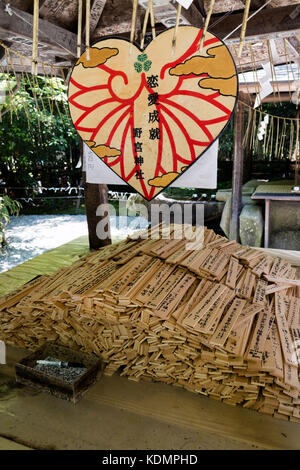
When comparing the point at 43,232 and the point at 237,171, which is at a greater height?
the point at 237,171

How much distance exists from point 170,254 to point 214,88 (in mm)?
1863

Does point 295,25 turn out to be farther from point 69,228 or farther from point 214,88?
point 69,228

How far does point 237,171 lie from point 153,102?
18.6 feet

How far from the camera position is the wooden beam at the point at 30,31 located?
3.69 meters

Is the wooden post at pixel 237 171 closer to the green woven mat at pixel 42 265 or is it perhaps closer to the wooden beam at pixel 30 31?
the green woven mat at pixel 42 265

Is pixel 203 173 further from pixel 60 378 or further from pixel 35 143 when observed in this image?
pixel 35 143

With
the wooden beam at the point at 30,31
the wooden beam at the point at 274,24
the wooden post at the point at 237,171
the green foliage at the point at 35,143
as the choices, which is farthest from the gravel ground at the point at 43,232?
the wooden beam at the point at 274,24

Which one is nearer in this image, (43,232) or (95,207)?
(95,207)

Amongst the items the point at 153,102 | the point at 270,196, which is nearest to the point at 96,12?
the point at 153,102

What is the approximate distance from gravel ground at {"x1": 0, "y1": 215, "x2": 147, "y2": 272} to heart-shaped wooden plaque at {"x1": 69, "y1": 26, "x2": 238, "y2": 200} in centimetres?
454

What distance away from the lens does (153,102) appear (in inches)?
131

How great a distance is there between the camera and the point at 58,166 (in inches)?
637

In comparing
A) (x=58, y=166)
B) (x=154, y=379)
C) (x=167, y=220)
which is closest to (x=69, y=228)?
(x=167, y=220)

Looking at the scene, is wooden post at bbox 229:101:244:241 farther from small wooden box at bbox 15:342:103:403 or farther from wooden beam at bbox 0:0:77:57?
small wooden box at bbox 15:342:103:403
